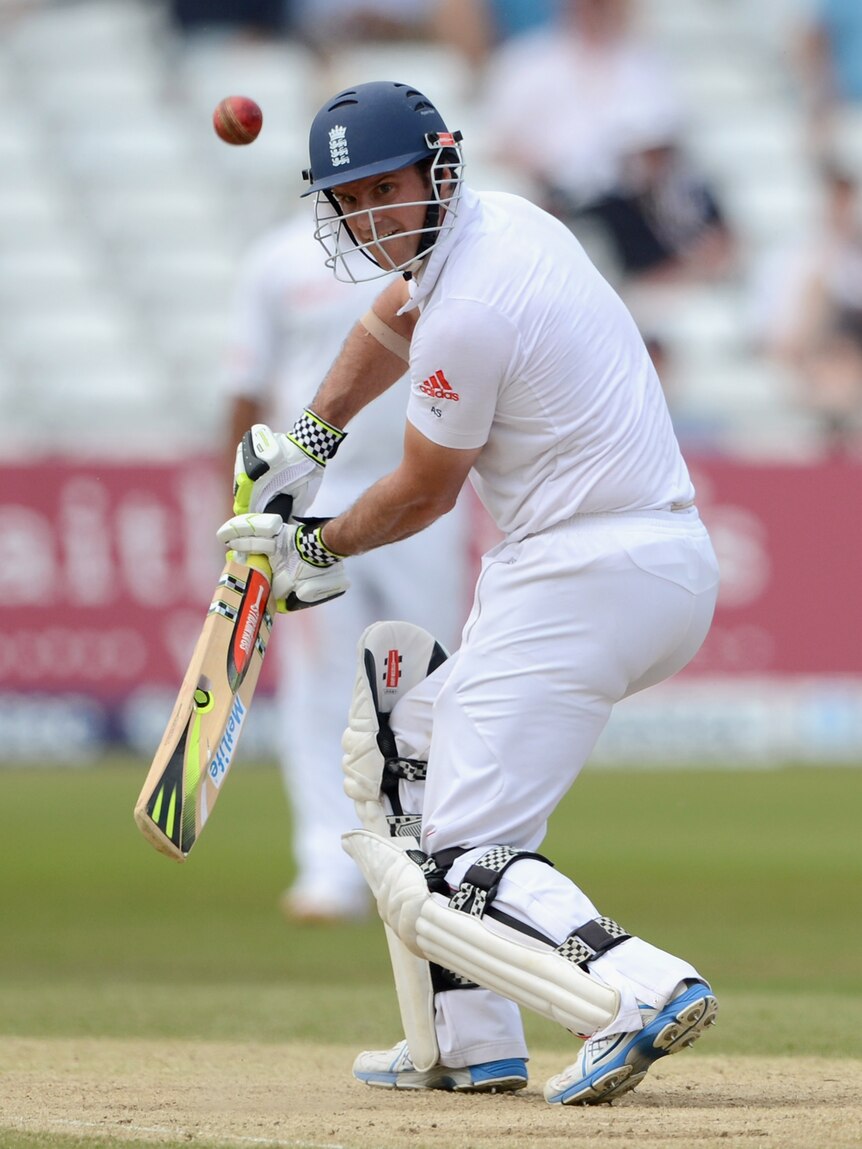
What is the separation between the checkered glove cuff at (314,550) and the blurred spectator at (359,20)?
12868 mm

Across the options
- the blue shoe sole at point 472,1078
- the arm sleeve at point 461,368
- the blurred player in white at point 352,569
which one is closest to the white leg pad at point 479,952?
A: the blue shoe sole at point 472,1078

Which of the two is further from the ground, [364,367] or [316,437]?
[364,367]

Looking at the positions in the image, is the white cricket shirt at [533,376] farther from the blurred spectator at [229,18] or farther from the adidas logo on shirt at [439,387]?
the blurred spectator at [229,18]

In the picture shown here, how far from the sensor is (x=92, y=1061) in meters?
4.20

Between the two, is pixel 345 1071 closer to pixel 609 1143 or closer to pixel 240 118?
pixel 609 1143

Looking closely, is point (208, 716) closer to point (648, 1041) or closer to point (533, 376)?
point (533, 376)

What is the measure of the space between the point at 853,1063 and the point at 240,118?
228cm

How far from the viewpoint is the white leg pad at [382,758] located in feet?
12.4

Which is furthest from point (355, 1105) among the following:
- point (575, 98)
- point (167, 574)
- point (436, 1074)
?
point (575, 98)

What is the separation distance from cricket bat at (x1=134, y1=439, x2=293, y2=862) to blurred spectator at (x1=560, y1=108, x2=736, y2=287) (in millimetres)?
10634

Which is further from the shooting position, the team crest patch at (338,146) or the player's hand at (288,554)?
the player's hand at (288,554)

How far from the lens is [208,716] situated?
12.3 ft

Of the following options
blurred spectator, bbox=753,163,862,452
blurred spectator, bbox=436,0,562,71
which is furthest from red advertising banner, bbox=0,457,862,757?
blurred spectator, bbox=436,0,562,71

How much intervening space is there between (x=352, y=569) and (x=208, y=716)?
2.48 meters
